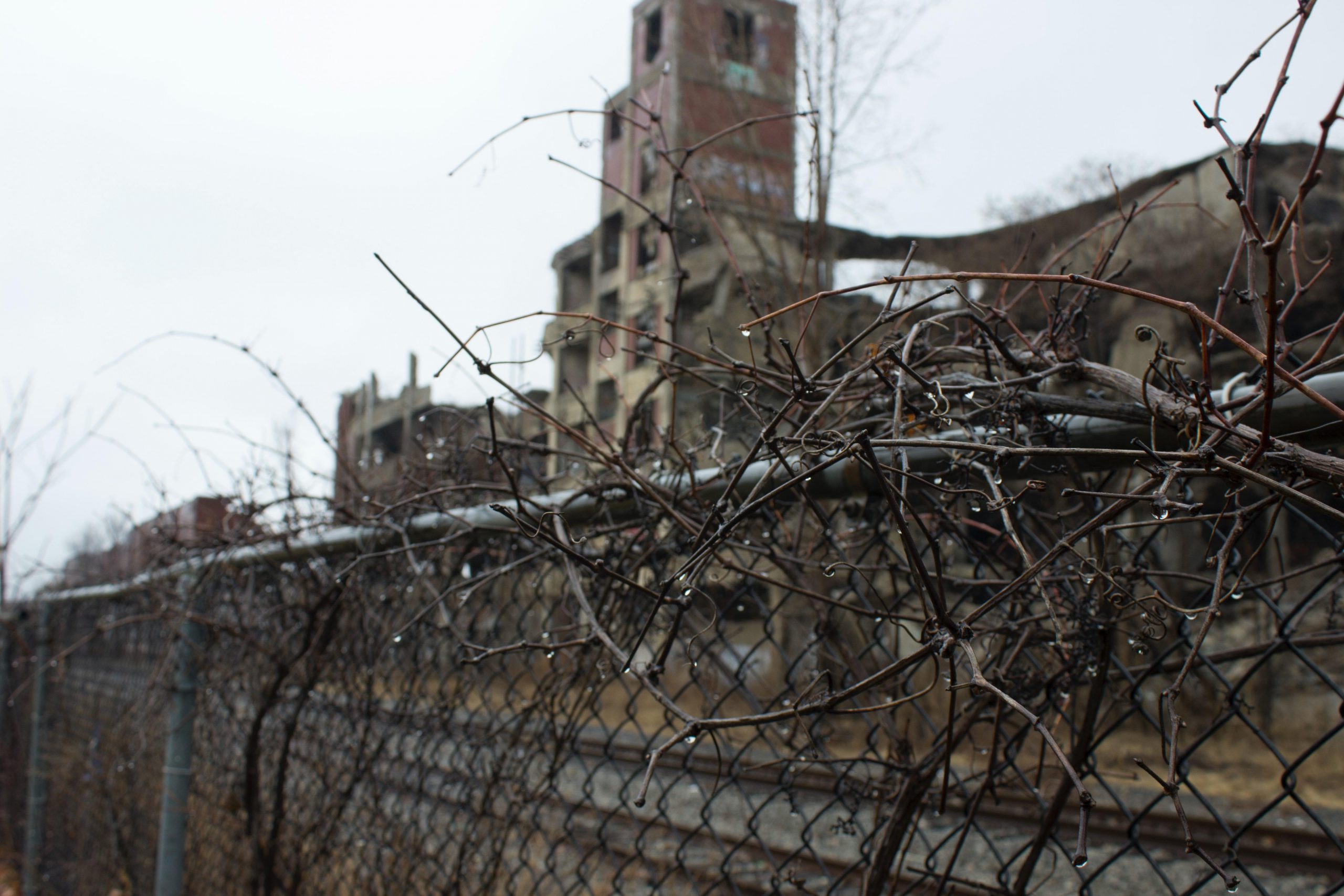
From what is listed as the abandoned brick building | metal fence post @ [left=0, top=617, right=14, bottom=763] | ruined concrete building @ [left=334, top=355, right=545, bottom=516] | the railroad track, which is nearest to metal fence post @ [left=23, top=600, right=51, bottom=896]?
metal fence post @ [left=0, top=617, right=14, bottom=763]

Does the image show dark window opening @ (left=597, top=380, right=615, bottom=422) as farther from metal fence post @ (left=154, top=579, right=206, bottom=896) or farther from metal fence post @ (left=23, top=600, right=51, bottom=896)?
metal fence post @ (left=154, top=579, right=206, bottom=896)

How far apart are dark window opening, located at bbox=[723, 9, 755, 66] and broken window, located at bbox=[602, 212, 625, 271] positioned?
13.4m

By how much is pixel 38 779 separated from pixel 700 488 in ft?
15.5

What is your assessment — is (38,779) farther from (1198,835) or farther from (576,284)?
(576,284)

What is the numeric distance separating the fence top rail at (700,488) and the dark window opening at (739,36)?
39.0 feet

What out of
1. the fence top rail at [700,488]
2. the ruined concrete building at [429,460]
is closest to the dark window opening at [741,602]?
the fence top rail at [700,488]

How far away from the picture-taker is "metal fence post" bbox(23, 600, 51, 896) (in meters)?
4.30

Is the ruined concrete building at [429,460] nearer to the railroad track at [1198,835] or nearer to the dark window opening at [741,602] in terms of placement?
the dark window opening at [741,602]

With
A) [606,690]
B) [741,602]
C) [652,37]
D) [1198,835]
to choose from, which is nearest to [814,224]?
[1198,835]

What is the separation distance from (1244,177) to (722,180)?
12376 mm

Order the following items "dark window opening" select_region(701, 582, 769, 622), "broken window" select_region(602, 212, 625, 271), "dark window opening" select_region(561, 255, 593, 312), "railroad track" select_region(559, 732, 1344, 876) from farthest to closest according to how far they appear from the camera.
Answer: "dark window opening" select_region(561, 255, 593, 312) → "broken window" select_region(602, 212, 625, 271) → "railroad track" select_region(559, 732, 1344, 876) → "dark window opening" select_region(701, 582, 769, 622)

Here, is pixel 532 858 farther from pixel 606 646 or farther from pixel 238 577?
pixel 606 646

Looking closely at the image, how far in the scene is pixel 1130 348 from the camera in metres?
12.8

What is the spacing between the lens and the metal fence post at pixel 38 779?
14.1ft
